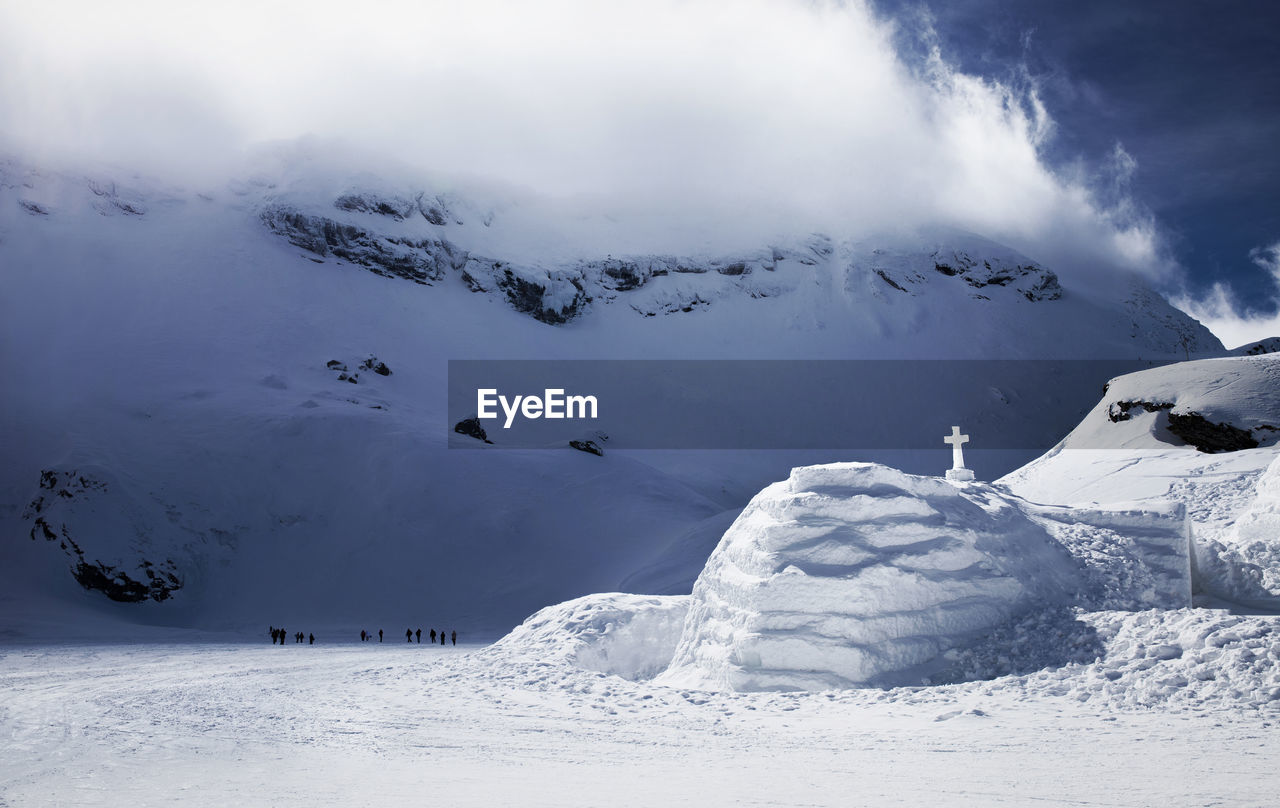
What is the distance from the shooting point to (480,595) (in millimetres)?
45250

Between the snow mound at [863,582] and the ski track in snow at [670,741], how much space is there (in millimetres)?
786

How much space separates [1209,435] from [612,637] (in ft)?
62.1

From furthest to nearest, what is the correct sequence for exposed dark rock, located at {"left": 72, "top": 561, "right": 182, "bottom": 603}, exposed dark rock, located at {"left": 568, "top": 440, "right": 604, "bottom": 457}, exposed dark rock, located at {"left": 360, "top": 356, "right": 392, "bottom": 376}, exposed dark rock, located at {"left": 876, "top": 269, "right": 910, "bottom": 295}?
exposed dark rock, located at {"left": 876, "top": 269, "right": 910, "bottom": 295} → exposed dark rock, located at {"left": 360, "top": 356, "right": 392, "bottom": 376} → exposed dark rock, located at {"left": 568, "top": 440, "right": 604, "bottom": 457} → exposed dark rock, located at {"left": 72, "top": 561, "right": 182, "bottom": 603}

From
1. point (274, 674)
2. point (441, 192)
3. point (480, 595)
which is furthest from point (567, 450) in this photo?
point (441, 192)

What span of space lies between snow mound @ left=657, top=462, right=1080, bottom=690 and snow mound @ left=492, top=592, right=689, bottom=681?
5.01 feet

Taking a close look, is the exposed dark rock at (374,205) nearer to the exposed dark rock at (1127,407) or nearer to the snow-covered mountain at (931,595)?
the exposed dark rock at (1127,407)

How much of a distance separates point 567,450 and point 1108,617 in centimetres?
4696

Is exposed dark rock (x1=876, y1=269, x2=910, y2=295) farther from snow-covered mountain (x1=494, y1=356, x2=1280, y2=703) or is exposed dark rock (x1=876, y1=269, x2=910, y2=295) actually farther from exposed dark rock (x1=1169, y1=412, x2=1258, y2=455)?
snow-covered mountain (x1=494, y1=356, x2=1280, y2=703)

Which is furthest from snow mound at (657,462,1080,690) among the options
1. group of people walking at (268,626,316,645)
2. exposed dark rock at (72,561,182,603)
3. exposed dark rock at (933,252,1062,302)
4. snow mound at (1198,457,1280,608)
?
exposed dark rock at (933,252,1062,302)

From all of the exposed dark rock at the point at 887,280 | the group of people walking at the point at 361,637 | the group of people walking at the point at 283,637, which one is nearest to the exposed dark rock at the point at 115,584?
the group of people walking at the point at 361,637

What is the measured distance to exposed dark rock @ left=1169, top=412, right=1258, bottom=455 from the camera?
2570 cm

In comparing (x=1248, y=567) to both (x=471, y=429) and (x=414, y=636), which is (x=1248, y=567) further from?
(x=471, y=429)

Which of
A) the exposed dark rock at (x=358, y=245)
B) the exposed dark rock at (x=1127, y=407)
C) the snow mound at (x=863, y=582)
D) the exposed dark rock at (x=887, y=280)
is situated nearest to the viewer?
the snow mound at (x=863, y=582)

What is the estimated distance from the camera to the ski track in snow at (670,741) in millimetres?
8641
